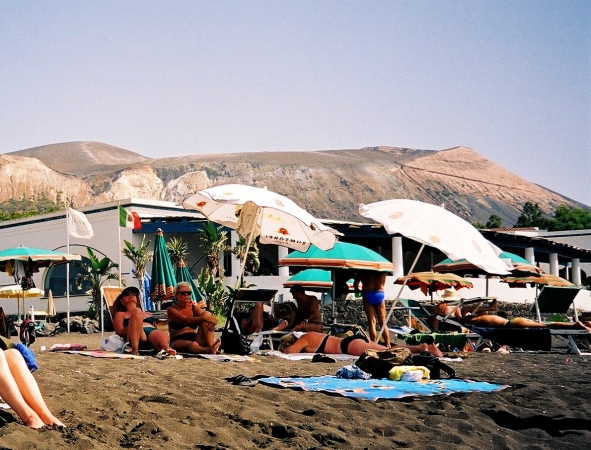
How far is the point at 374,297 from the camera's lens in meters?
11.9

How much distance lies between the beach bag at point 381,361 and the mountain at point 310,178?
126549 mm

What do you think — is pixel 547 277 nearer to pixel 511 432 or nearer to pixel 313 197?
pixel 511 432

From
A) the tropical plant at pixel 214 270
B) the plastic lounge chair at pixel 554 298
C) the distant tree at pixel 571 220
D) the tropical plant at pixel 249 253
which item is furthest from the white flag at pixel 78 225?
the distant tree at pixel 571 220

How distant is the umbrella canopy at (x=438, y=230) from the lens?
30.7ft

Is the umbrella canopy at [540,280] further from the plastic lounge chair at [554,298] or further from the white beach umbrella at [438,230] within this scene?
the white beach umbrella at [438,230]

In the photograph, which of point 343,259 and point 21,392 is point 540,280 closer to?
point 343,259

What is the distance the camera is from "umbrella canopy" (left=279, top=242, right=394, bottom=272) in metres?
13.1

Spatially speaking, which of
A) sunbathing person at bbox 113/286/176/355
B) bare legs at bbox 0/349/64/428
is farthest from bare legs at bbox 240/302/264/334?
bare legs at bbox 0/349/64/428

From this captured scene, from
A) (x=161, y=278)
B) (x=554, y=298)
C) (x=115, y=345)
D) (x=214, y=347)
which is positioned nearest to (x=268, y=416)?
(x=214, y=347)

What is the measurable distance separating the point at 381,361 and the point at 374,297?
4003mm

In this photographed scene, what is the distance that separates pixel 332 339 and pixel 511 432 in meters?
5.05

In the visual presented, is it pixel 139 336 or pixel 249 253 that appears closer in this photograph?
pixel 139 336

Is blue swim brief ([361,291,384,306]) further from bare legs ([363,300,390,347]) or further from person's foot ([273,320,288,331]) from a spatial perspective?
person's foot ([273,320,288,331])

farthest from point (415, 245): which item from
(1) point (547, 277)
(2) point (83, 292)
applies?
(1) point (547, 277)
